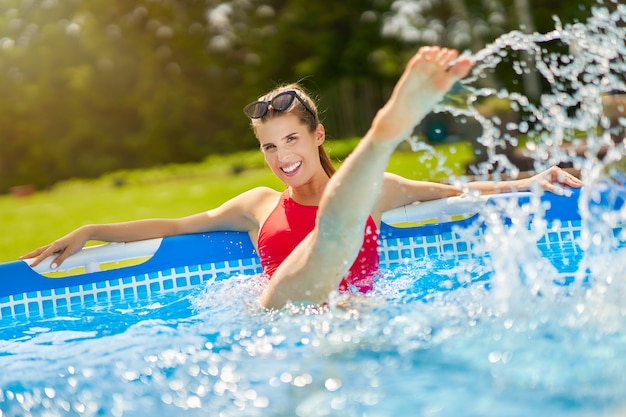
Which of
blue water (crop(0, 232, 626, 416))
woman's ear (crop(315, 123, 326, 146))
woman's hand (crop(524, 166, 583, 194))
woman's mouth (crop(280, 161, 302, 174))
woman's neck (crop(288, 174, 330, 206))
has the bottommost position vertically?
blue water (crop(0, 232, 626, 416))

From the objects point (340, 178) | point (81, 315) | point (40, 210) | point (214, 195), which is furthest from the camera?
point (40, 210)

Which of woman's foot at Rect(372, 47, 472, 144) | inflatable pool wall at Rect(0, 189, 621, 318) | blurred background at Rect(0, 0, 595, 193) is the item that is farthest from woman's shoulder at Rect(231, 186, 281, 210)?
blurred background at Rect(0, 0, 595, 193)

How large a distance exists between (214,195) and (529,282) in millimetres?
6398

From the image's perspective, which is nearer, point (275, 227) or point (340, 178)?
point (340, 178)

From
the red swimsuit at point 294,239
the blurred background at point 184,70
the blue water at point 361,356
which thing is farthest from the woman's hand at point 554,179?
the blurred background at point 184,70

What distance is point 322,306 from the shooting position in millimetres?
2691

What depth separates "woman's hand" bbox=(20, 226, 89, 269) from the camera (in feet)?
11.4

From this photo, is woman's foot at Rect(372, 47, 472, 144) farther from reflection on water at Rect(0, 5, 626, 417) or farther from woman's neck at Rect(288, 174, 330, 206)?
woman's neck at Rect(288, 174, 330, 206)

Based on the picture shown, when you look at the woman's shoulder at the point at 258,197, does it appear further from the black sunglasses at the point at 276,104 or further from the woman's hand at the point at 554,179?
the woman's hand at the point at 554,179

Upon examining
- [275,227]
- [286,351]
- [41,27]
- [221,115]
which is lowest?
[286,351]

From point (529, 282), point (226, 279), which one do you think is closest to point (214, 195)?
point (226, 279)

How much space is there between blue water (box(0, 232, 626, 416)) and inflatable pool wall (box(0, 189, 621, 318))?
427 millimetres

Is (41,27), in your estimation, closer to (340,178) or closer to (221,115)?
(221,115)

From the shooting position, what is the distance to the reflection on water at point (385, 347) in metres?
2.03
